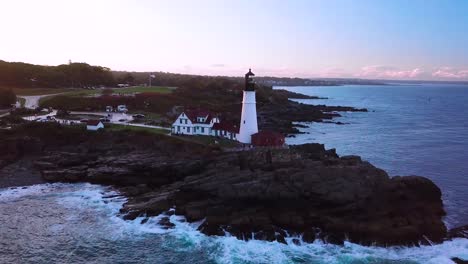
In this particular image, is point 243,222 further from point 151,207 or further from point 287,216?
point 151,207

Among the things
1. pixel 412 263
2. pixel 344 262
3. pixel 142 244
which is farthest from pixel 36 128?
pixel 412 263

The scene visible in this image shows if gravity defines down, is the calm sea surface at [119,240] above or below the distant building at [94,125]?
below

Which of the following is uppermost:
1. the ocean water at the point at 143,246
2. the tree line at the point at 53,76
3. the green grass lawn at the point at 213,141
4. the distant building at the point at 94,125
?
the tree line at the point at 53,76

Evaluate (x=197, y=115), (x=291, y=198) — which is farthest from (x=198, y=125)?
(x=291, y=198)

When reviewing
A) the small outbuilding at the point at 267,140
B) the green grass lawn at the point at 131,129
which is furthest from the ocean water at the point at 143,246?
the green grass lawn at the point at 131,129

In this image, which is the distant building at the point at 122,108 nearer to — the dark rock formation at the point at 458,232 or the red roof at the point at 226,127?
the red roof at the point at 226,127

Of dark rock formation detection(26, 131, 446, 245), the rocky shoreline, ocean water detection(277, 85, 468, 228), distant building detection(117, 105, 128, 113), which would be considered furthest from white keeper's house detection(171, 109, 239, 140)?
distant building detection(117, 105, 128, 113)

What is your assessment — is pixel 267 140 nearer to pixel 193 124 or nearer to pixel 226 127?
pixel 226 127
